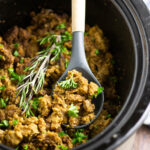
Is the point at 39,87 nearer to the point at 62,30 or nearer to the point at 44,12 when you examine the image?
the point at 62,30

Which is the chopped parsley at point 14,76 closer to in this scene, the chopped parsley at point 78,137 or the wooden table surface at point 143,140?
the chopped parsley at point 78,137

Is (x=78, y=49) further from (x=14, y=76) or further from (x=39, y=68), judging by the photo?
(x=14, y=76)

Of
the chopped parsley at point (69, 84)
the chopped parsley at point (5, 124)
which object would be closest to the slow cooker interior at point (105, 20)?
the chopped parsley at point (69, 84)

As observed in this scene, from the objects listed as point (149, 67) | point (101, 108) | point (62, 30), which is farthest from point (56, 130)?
point (62, 30)

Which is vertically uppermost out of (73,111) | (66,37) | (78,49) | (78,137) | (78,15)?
(78,15)

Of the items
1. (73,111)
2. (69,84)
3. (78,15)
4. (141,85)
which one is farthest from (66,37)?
(141,85)
